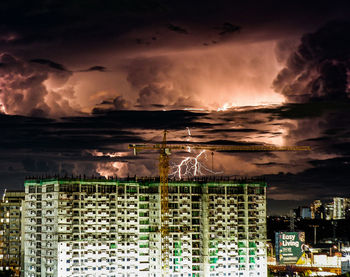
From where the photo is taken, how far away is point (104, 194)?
98.7 metres

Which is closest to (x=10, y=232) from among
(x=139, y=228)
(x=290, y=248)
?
(x=139, y=228)

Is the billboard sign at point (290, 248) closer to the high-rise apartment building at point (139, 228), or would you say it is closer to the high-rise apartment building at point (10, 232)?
the high-rise apartment building at point (139, 228)

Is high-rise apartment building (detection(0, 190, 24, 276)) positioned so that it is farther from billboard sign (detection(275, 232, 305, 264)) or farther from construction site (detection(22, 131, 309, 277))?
billboard sign (detection(275, 232, 305, 264))

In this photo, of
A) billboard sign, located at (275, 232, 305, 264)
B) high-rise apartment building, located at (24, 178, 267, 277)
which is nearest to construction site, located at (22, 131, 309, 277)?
high-rise apartment building, located at (24, 178, 267, 277)

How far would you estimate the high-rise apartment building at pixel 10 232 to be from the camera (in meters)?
117

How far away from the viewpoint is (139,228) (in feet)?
333

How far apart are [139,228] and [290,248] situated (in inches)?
1231

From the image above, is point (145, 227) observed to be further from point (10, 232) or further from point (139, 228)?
point (10, 232)

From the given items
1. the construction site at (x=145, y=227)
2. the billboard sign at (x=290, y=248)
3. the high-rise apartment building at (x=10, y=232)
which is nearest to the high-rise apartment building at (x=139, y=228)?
the construction site at (x=145, y=227)

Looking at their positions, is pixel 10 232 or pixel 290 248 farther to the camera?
pixel 290 248

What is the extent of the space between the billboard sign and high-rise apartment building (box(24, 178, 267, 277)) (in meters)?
11.2

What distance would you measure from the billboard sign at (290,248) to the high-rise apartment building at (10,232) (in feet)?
150

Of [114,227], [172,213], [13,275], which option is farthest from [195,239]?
[13,275]

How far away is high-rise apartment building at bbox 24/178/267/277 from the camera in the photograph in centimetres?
9556
